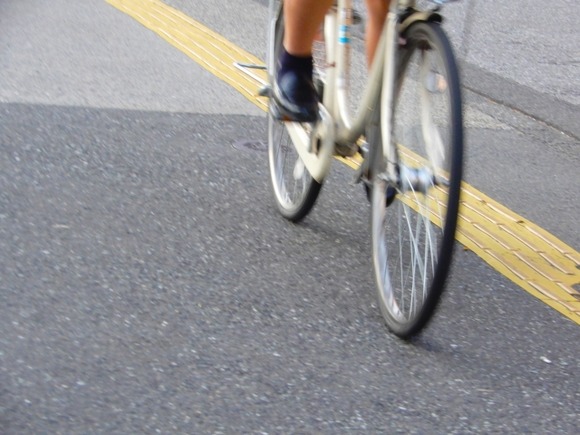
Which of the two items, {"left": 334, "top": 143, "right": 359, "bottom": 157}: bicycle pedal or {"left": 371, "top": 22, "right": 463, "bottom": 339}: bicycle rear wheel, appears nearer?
{"left": 371, "top": 22, "right": 463, "bottom": 339}: bicycle rear wheel

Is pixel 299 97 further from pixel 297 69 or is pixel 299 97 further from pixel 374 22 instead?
pixel 374 22

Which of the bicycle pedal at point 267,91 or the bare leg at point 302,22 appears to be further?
the bicycle pedal at point 267,91

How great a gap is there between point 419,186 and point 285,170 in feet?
4.76

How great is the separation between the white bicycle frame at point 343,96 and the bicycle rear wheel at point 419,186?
0.04m

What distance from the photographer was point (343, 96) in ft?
14.0

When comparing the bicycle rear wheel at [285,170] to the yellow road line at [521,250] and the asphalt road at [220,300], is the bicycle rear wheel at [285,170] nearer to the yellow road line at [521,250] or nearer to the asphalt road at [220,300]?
the asphalt road at [220,300]

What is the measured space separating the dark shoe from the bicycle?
14 cm

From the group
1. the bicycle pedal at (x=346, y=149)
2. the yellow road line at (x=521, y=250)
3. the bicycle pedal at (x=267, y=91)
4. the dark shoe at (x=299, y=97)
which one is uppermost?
the dark shoe at (x=299, y=97)

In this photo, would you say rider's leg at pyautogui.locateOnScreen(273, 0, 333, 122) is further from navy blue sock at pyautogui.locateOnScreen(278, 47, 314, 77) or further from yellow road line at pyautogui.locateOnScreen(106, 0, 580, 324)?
yellow road line at pyautogui.locateOnScreen(106, 0, 580, 324)

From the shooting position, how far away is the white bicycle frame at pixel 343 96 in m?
3.75

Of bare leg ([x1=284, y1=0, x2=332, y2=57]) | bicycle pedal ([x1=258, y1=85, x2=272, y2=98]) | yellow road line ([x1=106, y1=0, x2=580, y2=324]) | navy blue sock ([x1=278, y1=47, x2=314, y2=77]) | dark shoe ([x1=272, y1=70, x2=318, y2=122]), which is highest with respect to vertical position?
bare leg ([x1=284, y1=0, x2=332, y2=57])

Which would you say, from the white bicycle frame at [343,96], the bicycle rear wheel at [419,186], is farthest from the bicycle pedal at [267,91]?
the bicycle rear wheel at [419,186]

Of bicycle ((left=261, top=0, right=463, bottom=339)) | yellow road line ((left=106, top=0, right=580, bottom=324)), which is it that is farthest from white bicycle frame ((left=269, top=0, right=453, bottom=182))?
yellow road line ((left=106, top=0, right=580, bottom=324))

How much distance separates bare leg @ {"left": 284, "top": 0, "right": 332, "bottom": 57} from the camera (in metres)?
4.32
